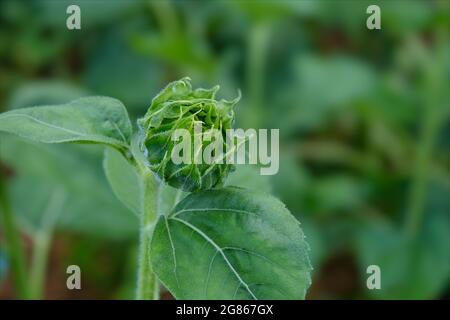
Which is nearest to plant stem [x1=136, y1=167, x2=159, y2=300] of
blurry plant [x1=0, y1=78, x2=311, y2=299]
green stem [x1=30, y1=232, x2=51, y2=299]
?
blurry plant [x1=0, y1=78, x2=311, y2=299]

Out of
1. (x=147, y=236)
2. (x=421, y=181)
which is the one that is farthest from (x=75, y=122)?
(x=421, y=181)

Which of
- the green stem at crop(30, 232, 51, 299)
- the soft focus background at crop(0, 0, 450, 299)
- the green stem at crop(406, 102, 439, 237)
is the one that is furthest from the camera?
the green stem at crop(406, 102, 439, 237)

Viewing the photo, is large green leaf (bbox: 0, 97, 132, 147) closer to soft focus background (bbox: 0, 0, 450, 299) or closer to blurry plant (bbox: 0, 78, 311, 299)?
blurry plant (bbox: 0, 78, 311, 299)

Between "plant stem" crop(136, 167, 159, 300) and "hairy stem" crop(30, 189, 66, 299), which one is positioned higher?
"plant stem" crop(136, 167, 159, 300)

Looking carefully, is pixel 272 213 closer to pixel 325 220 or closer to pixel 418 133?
pixel 325 220

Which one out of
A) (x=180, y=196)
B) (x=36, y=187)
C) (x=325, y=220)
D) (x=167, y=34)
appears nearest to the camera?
(x=180, y=196)

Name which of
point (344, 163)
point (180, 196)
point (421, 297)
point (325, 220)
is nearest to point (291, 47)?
point (344, 163)

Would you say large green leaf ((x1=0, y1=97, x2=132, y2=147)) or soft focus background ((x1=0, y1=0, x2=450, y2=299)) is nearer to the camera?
large green leaf ((x1=0, y1=97, x2=132, y2=147))
